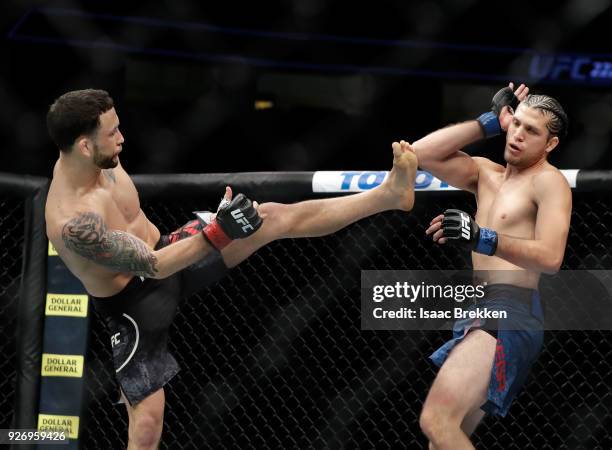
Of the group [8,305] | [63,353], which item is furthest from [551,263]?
[8,305]

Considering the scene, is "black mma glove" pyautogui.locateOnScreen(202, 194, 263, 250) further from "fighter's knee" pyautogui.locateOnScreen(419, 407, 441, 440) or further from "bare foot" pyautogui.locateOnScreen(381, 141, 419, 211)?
"fighter's knee" pyautogui.locateOnScreen(419, 407, 441, 440)

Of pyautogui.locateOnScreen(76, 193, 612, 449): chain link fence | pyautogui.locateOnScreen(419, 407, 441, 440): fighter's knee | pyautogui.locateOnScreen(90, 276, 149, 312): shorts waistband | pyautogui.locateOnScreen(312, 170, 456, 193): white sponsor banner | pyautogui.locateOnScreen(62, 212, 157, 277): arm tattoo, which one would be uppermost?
pyautogui.locateOnScreen(312, 170, 456, 193): white sponsor banner

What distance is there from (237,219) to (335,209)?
0.26 meters

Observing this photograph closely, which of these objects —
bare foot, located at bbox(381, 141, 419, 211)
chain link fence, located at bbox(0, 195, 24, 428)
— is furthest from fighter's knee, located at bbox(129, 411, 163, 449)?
bare foot, located at bbox(381, 141, 419, 211)

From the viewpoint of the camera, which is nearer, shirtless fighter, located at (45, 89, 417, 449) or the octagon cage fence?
shirtless fighter, located at (45, 89, 417, 449)

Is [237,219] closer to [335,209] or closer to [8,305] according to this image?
[335,209]

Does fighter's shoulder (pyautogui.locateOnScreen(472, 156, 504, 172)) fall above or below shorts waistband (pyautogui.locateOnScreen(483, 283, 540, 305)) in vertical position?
above

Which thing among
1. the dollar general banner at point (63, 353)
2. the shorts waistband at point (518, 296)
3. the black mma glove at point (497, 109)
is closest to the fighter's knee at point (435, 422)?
the shorts waistband at point (518, 296)

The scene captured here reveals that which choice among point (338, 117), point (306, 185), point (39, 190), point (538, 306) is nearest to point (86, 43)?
point (338, 117)

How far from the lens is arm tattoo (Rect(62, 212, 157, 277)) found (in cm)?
206

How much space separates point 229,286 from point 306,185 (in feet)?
2.02

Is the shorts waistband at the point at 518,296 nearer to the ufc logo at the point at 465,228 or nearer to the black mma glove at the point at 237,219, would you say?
the ufc logo at the point at 465,228

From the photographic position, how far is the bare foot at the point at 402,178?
6.82 ft

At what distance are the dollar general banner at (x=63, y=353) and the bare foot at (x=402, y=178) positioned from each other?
0.85 metres
